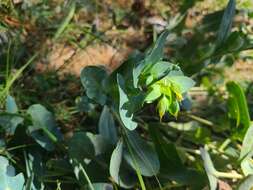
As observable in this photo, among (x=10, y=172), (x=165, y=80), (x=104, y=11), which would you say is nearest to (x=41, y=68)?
(x=104, y=11)

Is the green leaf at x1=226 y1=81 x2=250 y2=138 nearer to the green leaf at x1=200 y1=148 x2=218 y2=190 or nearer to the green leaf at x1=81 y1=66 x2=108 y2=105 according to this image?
the green leaf at x1=200 y1=148 x2=218 y2=190

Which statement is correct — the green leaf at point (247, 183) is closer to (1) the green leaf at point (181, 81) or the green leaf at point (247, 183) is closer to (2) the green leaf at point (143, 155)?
(2) the green leaf at point (143, 155)

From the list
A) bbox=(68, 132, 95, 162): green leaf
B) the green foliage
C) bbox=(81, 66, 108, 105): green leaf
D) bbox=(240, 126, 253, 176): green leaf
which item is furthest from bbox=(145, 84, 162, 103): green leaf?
bbox=(240, 126, 253, 176): green leaf

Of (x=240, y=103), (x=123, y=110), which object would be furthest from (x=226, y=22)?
(x=123, y=110)

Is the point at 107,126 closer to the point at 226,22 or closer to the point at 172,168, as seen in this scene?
the point at 172,168

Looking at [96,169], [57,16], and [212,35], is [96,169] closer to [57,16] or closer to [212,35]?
[57,16]

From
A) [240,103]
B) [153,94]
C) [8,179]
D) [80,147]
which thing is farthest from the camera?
[240,103]
